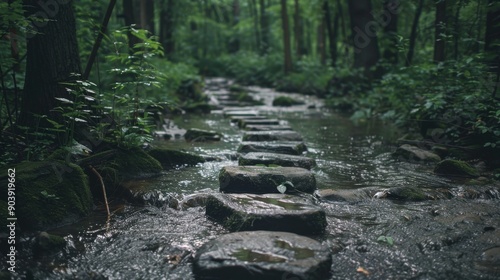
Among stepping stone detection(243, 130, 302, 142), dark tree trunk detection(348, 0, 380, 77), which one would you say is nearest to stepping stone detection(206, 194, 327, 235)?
stepping stone detection(243, 130, 302, 142)

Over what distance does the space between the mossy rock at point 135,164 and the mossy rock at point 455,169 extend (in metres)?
3.71

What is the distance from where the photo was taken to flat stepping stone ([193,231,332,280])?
296 centimetres

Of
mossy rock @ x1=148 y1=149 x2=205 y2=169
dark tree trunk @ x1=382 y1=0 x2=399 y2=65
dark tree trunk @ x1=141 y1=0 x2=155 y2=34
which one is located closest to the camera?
mossy rock @ x1=148 y1=149 x2=205 y2=169

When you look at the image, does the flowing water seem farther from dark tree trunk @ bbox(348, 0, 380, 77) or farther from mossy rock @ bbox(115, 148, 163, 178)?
dark tree trunk @ bbox(348, 0, 380, 77)

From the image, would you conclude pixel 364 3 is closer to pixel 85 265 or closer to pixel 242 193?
pixel 242 193

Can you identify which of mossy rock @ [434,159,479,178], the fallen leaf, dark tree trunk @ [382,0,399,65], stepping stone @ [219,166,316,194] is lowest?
the fallen leaf

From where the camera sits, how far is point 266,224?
3.76m

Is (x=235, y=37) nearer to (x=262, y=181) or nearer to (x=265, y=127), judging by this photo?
(x=265, y=127)

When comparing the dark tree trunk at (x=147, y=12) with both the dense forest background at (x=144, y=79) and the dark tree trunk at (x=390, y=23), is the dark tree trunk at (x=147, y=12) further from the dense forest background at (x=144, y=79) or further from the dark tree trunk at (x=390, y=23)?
the dark tree trunk at (x=390, y=23)

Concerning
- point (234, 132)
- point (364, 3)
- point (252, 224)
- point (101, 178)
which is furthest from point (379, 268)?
point (364, 3)

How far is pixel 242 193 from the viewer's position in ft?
15.7

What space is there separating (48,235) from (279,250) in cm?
184

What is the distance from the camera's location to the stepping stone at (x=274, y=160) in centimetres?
574

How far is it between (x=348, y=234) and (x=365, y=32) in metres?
11.2
